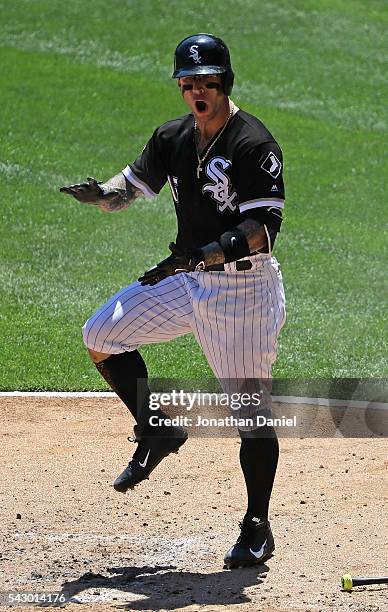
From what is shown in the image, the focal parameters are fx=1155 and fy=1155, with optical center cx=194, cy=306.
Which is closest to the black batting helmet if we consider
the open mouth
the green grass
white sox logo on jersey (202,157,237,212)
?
the open mouth

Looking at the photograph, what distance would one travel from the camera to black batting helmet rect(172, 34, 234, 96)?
4652mm

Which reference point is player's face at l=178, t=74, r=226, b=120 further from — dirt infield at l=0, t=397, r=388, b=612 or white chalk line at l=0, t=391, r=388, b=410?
white chalk line at l=0, t=391, r=388, b=410

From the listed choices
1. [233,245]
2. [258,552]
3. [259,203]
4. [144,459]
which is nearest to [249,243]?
[233,245]

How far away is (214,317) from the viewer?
478 centimetres

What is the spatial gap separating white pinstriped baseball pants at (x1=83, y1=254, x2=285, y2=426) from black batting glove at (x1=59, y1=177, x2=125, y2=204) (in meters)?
0.42

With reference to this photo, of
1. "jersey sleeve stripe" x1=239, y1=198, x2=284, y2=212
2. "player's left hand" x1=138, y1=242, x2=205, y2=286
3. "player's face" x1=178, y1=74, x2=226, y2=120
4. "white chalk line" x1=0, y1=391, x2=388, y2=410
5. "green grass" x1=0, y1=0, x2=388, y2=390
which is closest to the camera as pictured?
"player's left hand" x1=138, y1=242, x2=205, y2=286

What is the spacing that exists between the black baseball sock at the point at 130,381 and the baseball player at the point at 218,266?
2cm

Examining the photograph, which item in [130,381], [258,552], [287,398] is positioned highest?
[287,398]

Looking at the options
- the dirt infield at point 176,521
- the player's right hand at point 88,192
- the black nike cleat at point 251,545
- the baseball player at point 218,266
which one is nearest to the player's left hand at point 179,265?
the baseball player at point 218,266

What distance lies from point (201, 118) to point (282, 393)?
2.85 m

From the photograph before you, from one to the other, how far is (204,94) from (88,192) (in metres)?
0.68

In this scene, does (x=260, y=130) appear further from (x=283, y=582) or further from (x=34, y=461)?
(x=34, y=461)

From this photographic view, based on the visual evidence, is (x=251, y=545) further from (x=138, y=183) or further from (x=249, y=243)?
(x=138, y=183)

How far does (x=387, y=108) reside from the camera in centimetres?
1359
